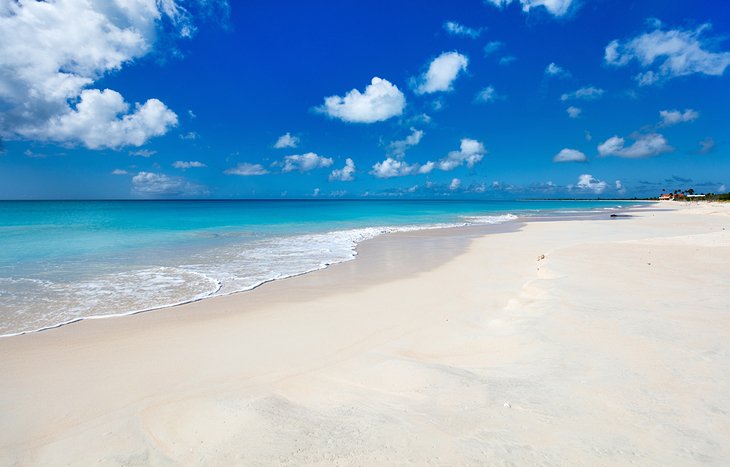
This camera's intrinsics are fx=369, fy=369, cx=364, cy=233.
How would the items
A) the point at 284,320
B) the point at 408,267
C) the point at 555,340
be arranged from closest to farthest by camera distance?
the point at 555,340, the point at 284,320, the point at 408,267

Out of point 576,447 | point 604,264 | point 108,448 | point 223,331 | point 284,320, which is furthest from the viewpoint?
point 604,264

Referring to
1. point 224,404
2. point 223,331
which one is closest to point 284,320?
point 223,331

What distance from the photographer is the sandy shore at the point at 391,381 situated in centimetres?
306

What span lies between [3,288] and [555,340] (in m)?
12.7

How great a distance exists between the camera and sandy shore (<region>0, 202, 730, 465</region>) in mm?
3062

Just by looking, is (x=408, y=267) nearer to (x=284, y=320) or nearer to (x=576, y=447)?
(x=284, y=320)

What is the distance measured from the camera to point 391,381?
4.26 meters

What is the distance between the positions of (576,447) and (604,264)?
960 cm

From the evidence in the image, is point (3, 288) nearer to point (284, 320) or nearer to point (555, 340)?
point (284, 320)

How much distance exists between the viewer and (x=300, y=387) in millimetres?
4258

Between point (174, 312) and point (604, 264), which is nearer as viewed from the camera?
point (174, 312)

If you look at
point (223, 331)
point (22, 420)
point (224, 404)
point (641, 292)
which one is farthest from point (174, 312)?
point (641, 292)

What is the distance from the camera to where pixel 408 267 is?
12328 millimetres

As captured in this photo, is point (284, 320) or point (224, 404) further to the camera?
point (284, 320)
